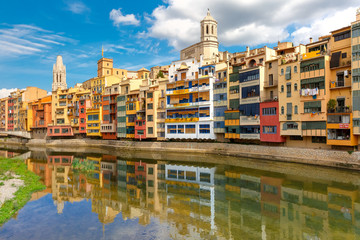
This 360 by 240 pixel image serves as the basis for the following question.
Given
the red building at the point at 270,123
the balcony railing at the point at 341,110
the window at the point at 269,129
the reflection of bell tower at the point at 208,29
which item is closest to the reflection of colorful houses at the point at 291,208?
the balcony railing at the point at 341,110

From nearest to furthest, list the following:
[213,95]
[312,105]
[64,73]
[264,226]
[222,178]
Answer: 1. [264,226]
2. [222,178]
3. [312,105]
4. [213,95]
5. [64,73]

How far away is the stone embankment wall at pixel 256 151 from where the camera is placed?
31.6m

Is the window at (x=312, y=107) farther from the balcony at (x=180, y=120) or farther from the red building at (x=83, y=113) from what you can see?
the red building at (x=83, y=113)

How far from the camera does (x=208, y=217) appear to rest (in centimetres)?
1867

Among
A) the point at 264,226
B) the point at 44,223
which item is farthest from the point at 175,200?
the point at 44,223

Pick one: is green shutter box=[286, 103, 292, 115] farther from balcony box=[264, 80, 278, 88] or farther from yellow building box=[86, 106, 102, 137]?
yellow building box=[86, 106, 102, 137]

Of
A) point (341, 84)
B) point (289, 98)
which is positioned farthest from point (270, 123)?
point (341, 84)

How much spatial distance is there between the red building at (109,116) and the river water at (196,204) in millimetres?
→ 33339

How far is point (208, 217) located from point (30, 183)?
19.8 meters

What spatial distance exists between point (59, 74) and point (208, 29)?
9130cm

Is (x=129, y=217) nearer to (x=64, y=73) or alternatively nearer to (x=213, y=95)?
(x=213, y=95)

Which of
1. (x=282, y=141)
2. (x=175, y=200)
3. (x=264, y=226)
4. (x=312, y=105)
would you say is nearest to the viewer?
(x=264, y=226)

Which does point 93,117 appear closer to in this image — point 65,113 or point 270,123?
point 65,113

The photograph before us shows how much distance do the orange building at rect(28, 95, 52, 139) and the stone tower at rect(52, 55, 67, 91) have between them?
58.4 meters
